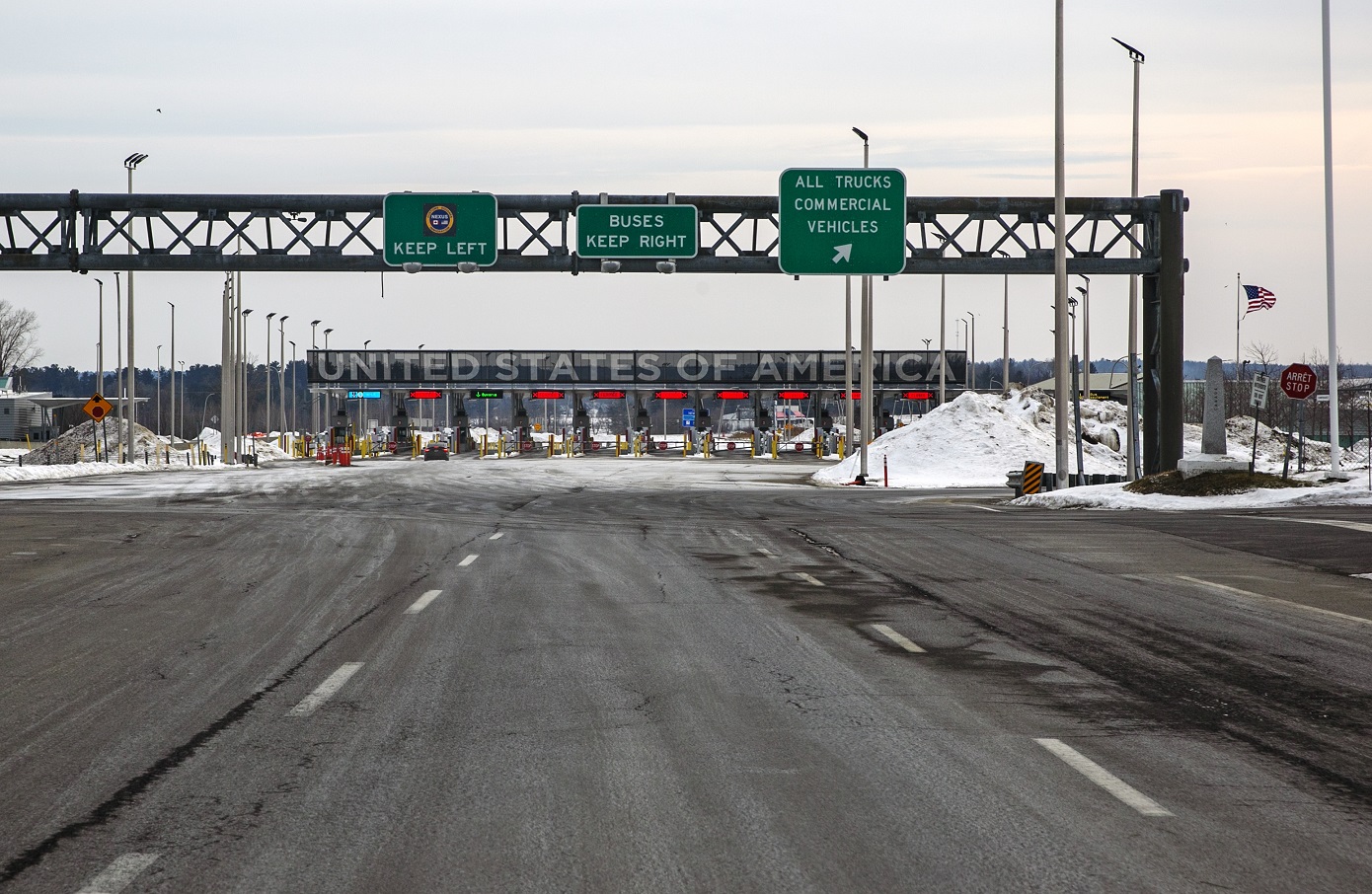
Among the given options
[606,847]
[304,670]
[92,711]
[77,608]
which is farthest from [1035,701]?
[77,608]

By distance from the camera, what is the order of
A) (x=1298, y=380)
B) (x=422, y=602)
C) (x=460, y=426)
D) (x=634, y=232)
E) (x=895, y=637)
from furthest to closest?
(x=460, y=426) → (x=634, y=232) → (x=1298, y=380) → (x=422, y=602) → (x=895, y=637)

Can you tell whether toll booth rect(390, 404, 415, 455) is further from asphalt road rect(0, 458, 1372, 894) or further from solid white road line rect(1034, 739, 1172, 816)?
solid white road line rect(1034, 739, 1172, 816)

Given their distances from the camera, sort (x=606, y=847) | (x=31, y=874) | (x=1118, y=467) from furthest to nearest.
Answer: (x=1118, y=467) < (x=606, y=847) < (x=31, y=874)

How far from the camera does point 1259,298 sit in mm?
45938

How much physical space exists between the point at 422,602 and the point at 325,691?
487 cm

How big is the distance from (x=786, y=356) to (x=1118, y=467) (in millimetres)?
32661

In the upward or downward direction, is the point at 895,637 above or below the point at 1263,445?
below

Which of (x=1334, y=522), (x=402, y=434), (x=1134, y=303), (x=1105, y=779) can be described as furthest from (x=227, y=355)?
(x=1105, y=779)

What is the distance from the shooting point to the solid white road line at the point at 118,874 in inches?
198

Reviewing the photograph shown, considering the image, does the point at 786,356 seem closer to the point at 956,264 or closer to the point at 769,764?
the point at 956,264

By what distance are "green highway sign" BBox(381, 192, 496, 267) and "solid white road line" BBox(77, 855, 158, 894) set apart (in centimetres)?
3084

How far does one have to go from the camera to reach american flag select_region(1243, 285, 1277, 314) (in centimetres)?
4575

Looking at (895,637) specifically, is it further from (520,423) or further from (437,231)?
(520,423)

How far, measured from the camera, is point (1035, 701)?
345 inches
